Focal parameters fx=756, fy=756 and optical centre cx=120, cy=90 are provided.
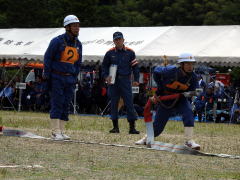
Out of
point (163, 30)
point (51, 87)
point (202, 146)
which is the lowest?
point (202, 146)

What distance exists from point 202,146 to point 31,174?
5.37 metres

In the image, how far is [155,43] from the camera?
83.6 ft

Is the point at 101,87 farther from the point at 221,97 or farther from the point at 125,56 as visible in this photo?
the point at 125,56

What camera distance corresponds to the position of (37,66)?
108ft

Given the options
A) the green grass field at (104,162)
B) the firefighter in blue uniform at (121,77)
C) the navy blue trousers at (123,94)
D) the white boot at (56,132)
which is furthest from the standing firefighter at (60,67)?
the navy blue trousers at (123,94)

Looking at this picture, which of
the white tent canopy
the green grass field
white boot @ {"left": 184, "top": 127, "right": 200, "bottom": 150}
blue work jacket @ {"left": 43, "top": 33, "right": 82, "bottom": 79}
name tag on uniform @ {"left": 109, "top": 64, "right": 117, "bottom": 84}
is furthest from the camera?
the white tent canopy

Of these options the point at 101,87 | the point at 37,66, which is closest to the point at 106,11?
the point at 37,66

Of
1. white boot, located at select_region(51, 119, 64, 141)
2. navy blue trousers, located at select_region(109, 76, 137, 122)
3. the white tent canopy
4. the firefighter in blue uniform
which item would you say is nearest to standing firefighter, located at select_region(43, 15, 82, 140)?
white boot, located at select_region(51, 119, 64, 141)

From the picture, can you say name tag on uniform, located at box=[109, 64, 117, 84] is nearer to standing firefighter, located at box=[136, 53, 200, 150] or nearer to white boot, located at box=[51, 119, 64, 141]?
white boot, located at box=[51, 119, 64, 141]

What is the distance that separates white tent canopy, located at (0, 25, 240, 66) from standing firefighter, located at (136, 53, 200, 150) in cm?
1141

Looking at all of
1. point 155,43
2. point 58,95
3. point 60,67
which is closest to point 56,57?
point 60,67

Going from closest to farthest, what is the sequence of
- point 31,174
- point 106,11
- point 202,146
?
point 31,174
point 202,146
point 106,11

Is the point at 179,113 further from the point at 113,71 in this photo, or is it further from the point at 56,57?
the point at 113,71

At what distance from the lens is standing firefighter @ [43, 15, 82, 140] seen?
504 inches
